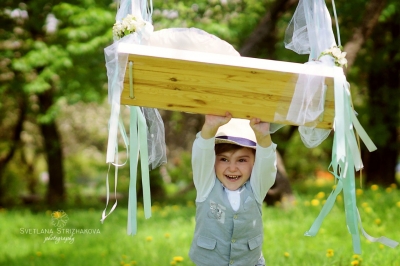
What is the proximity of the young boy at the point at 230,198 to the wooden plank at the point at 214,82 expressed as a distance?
0.29 meters

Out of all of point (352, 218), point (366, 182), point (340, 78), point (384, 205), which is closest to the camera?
point (340, 78)

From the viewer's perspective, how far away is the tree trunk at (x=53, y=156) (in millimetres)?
8914

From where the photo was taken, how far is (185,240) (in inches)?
184

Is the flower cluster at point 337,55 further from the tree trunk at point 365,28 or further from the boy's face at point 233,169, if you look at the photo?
the tree trunk at point 365,28

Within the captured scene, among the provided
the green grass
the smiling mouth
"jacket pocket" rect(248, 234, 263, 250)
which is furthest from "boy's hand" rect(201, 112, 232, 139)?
the green grass

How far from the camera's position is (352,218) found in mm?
2342

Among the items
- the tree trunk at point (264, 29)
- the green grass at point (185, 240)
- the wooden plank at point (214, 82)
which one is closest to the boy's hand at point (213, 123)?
the wooden plank at point (214, 82)

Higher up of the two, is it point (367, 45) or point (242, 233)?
point (367, 45)

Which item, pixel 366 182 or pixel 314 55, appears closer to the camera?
pixel 314 55

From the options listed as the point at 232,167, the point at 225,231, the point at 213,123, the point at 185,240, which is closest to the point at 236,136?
the point at 232,167

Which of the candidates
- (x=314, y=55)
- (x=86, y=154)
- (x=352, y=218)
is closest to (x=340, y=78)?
(x=314, y=55)

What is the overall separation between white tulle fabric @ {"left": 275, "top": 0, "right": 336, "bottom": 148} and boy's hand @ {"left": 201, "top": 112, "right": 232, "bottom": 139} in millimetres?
230

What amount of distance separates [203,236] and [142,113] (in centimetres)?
67

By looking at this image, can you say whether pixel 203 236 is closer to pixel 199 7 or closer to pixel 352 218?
pixel 352 218
